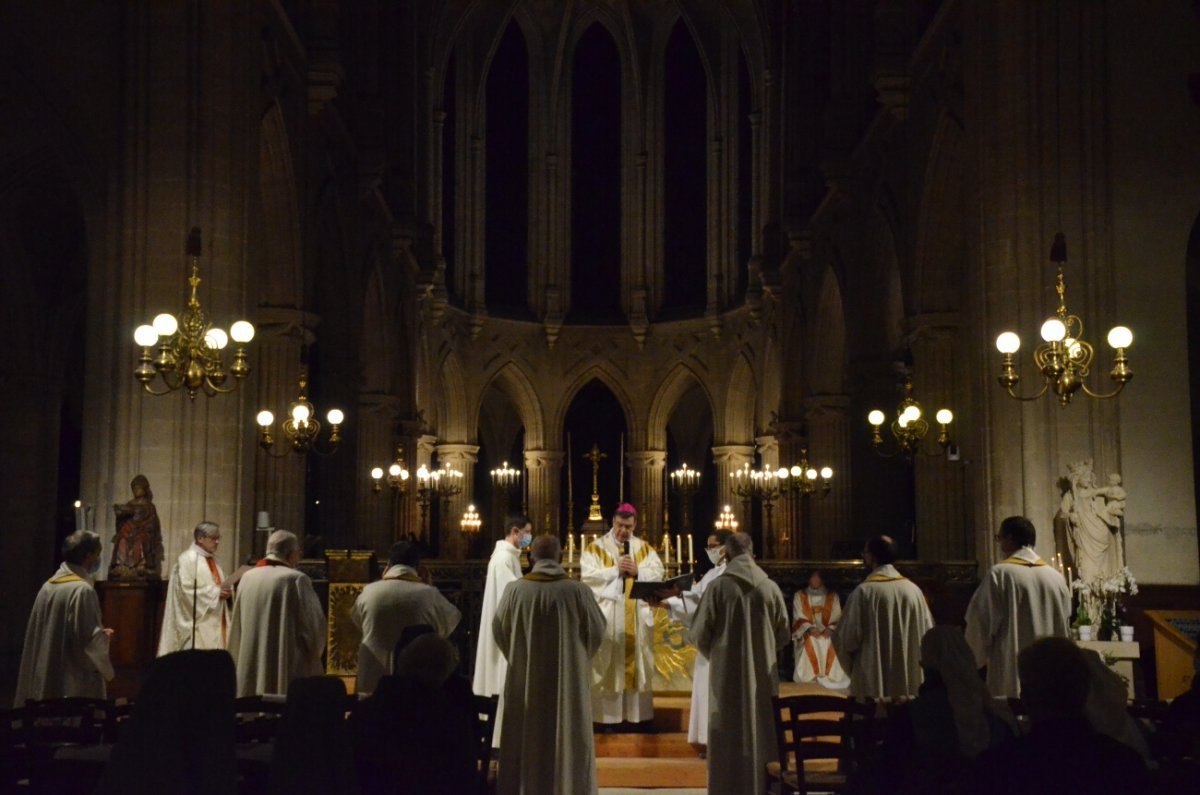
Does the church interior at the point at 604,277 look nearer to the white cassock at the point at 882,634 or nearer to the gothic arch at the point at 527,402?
the gothic arch at the point at 527,402

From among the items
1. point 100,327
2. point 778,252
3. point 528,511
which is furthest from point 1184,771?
point 528,511

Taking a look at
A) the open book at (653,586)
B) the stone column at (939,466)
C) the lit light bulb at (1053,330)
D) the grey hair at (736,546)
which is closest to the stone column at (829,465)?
the stone column at (939,466)

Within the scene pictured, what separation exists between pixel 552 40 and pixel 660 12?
296 cm

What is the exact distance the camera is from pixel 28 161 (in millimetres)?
17438

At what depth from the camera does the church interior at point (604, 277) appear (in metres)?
12.9

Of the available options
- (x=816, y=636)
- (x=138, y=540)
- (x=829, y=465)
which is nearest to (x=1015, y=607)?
(x=816, y=636)

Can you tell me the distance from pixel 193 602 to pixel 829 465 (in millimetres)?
17053

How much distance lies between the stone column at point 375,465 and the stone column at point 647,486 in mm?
10011

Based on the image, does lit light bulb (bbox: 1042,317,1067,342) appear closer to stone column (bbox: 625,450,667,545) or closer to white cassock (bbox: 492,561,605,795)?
white cassock (bbox: 492,561,605,795)

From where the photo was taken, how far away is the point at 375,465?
82.6 ft

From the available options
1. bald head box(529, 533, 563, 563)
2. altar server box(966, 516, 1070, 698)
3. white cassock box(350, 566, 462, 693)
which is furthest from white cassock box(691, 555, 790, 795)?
white cassock box(350, 566, 462, 693)

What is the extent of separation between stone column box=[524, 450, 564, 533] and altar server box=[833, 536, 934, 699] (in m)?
25.5

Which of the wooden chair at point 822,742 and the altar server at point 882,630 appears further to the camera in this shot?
→ the altar server at point 882,630

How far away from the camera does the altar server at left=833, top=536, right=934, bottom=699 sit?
8773 millimetres
